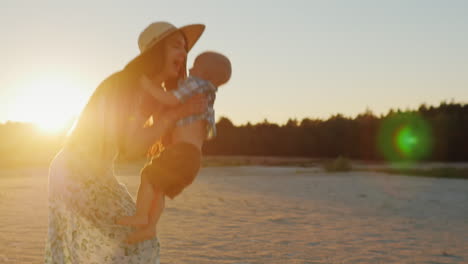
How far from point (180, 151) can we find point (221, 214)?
24.3 feet

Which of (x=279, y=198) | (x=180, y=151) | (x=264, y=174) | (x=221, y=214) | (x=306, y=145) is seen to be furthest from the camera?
(x=306, y=145)

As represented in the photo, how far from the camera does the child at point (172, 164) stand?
290cm

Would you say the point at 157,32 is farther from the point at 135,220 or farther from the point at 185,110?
the point at 135,220

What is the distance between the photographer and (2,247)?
6820 mm

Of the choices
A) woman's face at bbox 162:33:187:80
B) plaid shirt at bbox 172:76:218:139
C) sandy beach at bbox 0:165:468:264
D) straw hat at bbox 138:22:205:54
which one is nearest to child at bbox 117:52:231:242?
plaid shirt at bbox 172:76:218:139

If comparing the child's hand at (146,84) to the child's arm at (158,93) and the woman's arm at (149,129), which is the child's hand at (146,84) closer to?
the child's arm at (158,93)

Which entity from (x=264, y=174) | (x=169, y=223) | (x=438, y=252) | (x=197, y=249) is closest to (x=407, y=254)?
(x=438, y=252)

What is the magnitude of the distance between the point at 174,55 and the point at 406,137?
23468 mm

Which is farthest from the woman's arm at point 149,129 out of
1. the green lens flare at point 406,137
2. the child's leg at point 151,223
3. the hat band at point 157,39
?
the green lens flare at point 406,137

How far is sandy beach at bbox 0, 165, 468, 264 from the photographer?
6.63 metres

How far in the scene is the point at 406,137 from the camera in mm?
24844

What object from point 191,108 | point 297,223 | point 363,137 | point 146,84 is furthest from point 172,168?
point 363,137

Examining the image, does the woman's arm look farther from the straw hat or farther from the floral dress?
the straw hat

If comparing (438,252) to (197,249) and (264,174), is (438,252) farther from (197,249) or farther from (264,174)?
(264,174)
